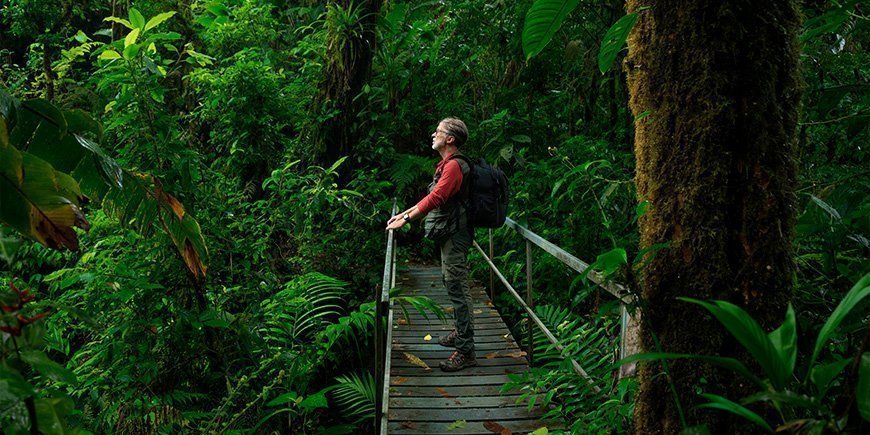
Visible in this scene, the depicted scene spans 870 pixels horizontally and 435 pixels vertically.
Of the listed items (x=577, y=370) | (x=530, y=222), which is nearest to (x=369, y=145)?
(x=530, y=222)

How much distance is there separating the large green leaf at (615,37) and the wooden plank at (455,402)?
2.54 metres

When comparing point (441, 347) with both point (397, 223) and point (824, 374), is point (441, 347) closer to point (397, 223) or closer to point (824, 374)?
point (397, 223)

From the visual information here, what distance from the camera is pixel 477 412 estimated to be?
3439mm

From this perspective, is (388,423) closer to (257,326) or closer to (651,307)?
(257,326)

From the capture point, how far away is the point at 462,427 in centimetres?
325

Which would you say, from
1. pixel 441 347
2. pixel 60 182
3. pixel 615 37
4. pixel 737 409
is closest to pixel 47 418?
pixel 60 182

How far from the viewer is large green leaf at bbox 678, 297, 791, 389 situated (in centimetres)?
95

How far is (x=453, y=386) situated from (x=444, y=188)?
1.48m

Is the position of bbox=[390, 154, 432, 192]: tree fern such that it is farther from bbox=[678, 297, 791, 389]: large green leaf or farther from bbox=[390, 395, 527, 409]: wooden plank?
bbox=[678, 297, 791, 389]: large green leaf

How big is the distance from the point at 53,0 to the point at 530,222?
8983mm

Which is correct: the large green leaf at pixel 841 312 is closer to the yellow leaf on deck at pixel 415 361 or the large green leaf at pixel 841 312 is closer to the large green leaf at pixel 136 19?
the yellow leaf on deck at pixel 415 361

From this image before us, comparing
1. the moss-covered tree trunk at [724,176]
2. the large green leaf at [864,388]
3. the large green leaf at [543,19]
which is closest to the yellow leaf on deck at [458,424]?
the moss-covered tree trunk at [724,176]

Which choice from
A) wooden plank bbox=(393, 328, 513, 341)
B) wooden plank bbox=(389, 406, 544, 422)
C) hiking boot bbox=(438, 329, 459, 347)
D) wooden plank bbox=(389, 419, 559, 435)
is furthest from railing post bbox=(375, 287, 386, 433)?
wooden plank bbox=(393, 328, 513, 341)

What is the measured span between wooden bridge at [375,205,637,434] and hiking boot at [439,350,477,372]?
5 centimetres
